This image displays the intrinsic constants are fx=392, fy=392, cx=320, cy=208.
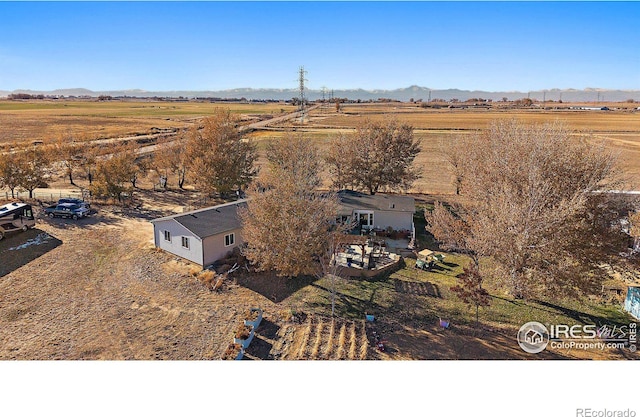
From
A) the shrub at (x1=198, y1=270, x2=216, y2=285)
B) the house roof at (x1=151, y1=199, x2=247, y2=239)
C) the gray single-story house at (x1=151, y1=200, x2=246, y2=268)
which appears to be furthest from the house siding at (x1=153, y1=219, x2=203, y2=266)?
the shrub at (x1=198, y1=270, x2=216, y2=285)

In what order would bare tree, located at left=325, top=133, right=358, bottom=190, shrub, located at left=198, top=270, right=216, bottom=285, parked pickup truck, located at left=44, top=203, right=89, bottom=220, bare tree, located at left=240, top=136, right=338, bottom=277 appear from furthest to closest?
bare tree, located at left=325, top=133, right=358, bottom=190
parked pickup truck, located at left=44, top=203, right=89, bottom=220
shrub, located at left=198, top=270, right=216, bottom=285
bare tree, located at left=240, top=136, right=338, bottom=277

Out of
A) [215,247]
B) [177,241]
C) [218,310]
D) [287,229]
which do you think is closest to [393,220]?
[287,229]

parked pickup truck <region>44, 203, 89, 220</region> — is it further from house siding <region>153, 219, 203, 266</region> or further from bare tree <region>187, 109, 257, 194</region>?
house siding <region>153, 219, 203, 266</region>

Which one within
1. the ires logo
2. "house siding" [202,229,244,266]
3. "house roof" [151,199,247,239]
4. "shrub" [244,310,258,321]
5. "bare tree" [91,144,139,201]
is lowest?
the ires logo

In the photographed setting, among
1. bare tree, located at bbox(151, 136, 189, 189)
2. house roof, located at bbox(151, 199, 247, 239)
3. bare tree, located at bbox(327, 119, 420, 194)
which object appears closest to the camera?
house roof, located at bbox(151, 199, 247, 239)

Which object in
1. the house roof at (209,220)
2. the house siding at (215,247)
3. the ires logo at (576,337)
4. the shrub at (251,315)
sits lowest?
the ires logo at (576,337)

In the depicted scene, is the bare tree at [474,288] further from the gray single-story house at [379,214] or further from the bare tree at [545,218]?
the gray single-story house at [379,214]

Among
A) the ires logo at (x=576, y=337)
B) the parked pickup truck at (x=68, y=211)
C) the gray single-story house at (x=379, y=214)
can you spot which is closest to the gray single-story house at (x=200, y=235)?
the gray single-story house at (x=379, y=214)
